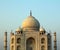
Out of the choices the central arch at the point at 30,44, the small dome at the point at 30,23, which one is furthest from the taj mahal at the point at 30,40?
the small dome at the point at 30,23

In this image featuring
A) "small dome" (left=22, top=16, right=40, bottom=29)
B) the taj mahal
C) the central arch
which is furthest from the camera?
"small dome" (left=22, top=16, right=40, bottom=29)

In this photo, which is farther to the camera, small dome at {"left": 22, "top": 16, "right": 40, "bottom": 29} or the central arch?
small dome at {"left": 22, "top": 16, "right": 40, "bottom": 29}

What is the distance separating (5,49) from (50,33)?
356 inches

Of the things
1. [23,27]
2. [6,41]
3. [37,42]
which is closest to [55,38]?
[37,42]

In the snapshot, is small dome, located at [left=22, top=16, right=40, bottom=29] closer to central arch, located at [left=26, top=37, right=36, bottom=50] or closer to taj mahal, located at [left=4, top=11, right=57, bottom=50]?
taj mahal, located at [left=4, top=11, right=57, bottom=50]

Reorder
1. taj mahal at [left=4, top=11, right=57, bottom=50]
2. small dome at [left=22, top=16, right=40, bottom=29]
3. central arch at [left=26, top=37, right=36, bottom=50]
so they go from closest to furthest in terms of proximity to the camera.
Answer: taj mahal at [left=4, top=11, right=57, bottom=50]
central arch at [left=26, top=37, right=36, bottom=50]
small dome at [left=22, top=16, right=40, bottom=29]

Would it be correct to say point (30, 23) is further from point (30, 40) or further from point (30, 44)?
point (30, 44)

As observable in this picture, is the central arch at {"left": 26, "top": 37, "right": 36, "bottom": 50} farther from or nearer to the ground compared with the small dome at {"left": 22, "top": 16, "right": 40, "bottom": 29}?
nearer to the ground

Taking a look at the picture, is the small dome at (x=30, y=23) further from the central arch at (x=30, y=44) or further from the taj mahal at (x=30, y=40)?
the central arch at (x=30, y=44)

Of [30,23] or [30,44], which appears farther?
[30,23]

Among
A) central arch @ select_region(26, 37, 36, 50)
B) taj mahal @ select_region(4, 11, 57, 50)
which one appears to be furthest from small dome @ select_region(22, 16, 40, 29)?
central arch @ select_region(26, 37, 36, 50)

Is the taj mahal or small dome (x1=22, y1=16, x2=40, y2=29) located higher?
small dome (x1=22, y1=16, x2=40, y2=29)

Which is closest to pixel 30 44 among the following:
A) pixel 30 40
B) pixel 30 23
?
pixel 30 40

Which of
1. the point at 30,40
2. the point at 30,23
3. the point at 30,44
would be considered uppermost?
the point at 30,23
